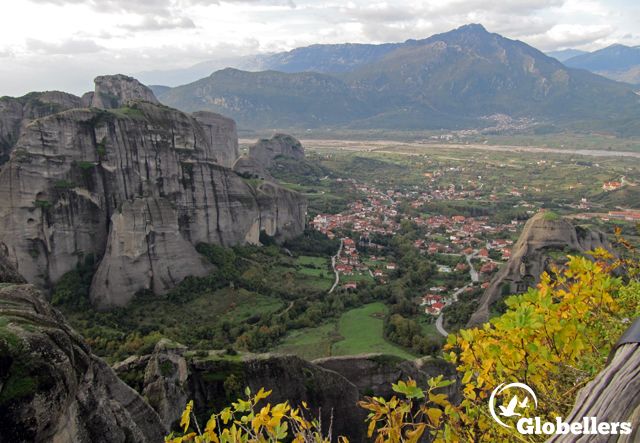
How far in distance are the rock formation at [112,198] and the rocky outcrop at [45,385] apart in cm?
2357

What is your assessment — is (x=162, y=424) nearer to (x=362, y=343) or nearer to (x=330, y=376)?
(x=330, y=376)

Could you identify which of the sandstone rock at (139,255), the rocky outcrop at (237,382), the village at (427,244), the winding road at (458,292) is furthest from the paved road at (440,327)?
the sandstone rock at (139,255)

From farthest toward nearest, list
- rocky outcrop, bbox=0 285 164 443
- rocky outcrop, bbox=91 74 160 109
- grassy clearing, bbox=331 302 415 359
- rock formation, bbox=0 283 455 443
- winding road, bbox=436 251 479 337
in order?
1. rocky outcrop, bbox=91 74 160 109
2. winding road, bbox=436 251 479 337
3. grassy clearing, bbox=331 302 415 359
4. rock formation, bbox=0 283 455 443
5. rocky outcrop, bbox=0 285 164 443

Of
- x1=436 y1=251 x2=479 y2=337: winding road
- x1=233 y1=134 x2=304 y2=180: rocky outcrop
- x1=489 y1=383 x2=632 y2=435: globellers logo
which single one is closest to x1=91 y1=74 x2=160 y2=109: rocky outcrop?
x1=233 y1=134 x2=304 y2=180: rocky outcrop

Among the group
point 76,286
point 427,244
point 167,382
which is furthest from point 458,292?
point 167,382

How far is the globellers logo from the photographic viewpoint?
3.20m

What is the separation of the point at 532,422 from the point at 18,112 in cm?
5677

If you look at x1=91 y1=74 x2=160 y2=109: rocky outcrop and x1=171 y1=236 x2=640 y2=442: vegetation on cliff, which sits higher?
x1=91 y1=74 x2=160 y2=109: rocky outcrop

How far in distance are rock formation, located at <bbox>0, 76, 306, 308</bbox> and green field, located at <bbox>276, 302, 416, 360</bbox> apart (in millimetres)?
11535

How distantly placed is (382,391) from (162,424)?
11.2m

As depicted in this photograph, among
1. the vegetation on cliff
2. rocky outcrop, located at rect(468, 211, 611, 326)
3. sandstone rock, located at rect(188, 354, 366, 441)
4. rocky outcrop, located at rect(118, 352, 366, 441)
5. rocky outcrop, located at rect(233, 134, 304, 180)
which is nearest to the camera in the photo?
the vegetation on cliff

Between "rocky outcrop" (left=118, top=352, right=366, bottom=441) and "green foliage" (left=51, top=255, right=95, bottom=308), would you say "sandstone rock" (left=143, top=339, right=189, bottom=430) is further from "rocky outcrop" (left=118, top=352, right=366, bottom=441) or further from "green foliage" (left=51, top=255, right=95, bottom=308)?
"green foliage" (left=51, top=255, right=95, bottom=308)

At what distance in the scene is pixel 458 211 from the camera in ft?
292

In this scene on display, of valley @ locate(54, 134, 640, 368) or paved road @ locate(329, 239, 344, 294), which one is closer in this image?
valley @ locate(54, 134, 640, 368)
